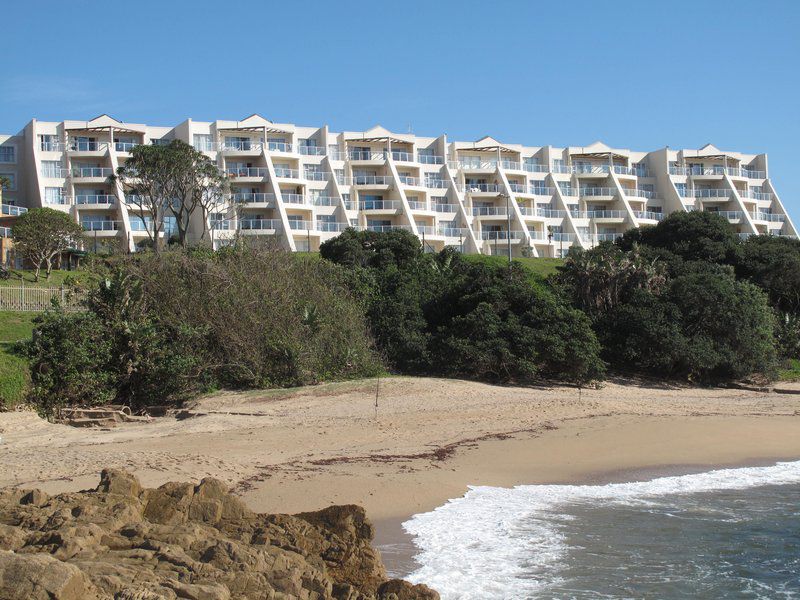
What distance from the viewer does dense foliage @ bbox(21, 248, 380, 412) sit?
20.2m

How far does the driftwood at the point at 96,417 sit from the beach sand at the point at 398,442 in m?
0.68

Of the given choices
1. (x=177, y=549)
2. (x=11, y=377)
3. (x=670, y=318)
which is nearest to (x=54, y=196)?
(x=11, y=377)

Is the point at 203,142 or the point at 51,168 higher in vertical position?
the point at 203,142

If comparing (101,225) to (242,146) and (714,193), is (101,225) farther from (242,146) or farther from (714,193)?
(714,193)

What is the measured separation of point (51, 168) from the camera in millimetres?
63312

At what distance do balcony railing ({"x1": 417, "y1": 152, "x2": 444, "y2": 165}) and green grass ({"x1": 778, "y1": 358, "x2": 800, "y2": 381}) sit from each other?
1674 inches

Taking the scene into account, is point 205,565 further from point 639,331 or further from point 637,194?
point 637,194

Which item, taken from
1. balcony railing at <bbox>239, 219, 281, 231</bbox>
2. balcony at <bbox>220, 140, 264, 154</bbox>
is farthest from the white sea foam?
balcony at <bbox>220, 140, 264, 154</bbox>

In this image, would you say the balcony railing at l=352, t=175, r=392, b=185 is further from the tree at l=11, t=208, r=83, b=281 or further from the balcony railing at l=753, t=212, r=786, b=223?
the balcony railing at l=753, t=212, r=786, b=223

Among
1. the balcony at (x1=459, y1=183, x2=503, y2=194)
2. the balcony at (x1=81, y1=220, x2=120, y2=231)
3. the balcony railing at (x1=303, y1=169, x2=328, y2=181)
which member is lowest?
the balcony at (x1=81, y1=220, x2=120, y2=231)

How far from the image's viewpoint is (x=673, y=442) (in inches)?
719

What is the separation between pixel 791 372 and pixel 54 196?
53219mm

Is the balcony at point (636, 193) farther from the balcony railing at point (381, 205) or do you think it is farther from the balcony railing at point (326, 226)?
the balcony railing at point (326, 226)

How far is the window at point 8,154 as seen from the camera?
2557 inches
